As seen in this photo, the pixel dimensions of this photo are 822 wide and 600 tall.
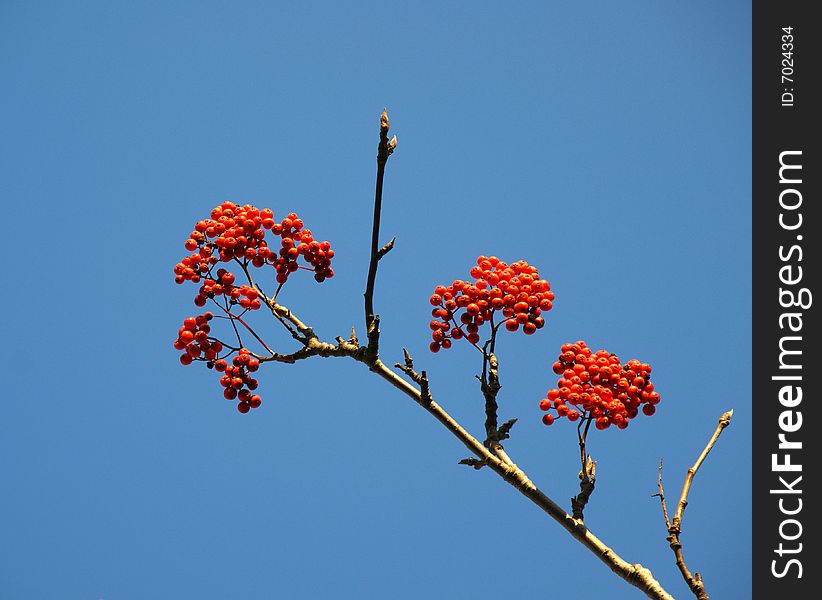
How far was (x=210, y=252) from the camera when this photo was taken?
15.5ft

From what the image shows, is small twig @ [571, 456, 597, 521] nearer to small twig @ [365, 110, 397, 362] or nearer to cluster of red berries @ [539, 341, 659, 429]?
cluster of red berries @ [539, 341, 659, 429]

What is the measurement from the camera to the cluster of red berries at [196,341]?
4609 mm

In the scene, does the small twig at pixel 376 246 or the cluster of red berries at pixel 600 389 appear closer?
the small twig at pixel 376 246

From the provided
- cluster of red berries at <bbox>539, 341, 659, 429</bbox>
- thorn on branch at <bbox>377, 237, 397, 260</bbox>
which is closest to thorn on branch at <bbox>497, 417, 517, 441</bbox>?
cluster of red berries at <bbox>539, 341, 659, 429</bbox>

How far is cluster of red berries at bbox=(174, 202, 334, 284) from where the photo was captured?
15.3 ft

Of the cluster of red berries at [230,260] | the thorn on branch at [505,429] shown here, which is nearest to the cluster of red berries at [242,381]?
the cluster of red berries at [230,260]

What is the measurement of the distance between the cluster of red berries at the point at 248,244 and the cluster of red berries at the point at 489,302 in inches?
28.7

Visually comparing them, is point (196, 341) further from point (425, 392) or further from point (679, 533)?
point (679, 533)

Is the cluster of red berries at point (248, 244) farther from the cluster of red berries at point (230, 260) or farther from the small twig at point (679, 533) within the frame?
the small twig at point (679, 533)

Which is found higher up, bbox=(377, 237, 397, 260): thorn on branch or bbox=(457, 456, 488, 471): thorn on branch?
bbox=(377, 237, 397, 260): thorn on branch

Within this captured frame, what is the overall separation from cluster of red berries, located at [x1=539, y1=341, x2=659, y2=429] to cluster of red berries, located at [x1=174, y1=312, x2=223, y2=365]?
1.82 meters
